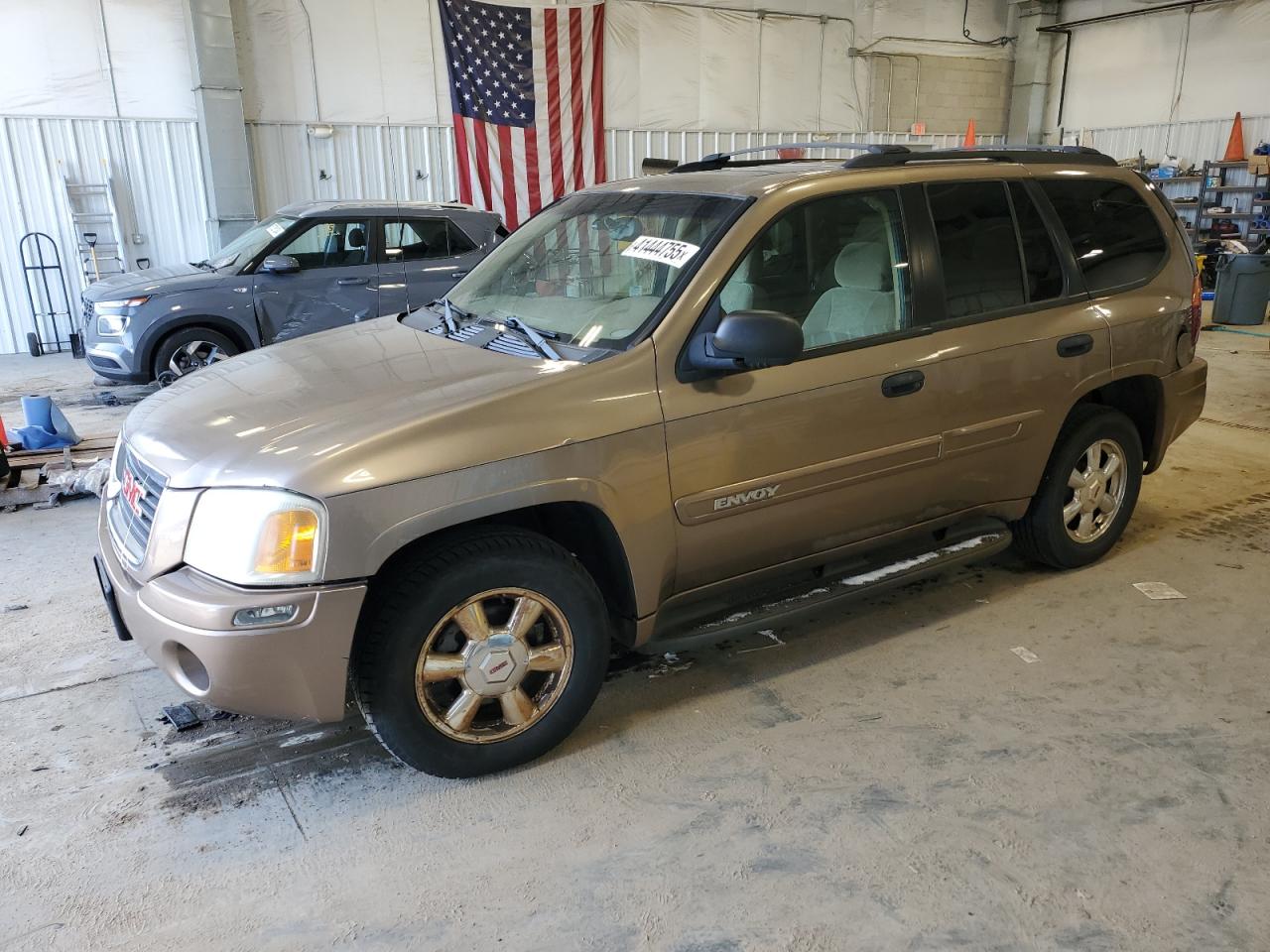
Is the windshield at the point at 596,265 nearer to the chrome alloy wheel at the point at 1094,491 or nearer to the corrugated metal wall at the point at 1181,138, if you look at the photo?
the chrome alloy wheel at the point at 1094,491

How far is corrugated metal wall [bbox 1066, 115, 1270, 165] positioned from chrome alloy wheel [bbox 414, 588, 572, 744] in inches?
685

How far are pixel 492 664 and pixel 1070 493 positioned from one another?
9.09 feet

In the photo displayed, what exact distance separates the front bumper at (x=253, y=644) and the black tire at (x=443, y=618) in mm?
99

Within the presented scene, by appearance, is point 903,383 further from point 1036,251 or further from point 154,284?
point 154,284

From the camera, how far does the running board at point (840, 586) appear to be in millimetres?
3031

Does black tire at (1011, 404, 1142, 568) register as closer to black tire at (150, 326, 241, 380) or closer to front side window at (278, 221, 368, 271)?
front side window at (278, 221, 368, 271)

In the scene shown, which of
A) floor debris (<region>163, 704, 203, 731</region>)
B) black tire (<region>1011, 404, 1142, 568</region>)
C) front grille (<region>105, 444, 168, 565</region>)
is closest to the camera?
front grille (<region>105, 444, 168, 565</region>)

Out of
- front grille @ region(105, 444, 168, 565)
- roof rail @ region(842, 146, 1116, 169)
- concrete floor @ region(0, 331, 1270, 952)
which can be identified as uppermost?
roof rail @ region(842, 146, 1116, 169)

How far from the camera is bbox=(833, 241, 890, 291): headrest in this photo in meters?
3.34

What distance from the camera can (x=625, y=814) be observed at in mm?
2656

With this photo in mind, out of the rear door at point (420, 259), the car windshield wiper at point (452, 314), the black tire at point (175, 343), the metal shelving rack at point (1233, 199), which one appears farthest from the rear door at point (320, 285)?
the metal shelving rack at point (1233, 199)

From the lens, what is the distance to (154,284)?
25.7 ft

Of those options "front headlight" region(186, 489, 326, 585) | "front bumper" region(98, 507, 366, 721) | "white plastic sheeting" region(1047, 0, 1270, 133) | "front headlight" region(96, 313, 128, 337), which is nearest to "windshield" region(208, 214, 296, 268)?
"front headlight" region(96, 313, 128, 337)

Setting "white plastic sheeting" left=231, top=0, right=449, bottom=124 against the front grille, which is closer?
the front grille
